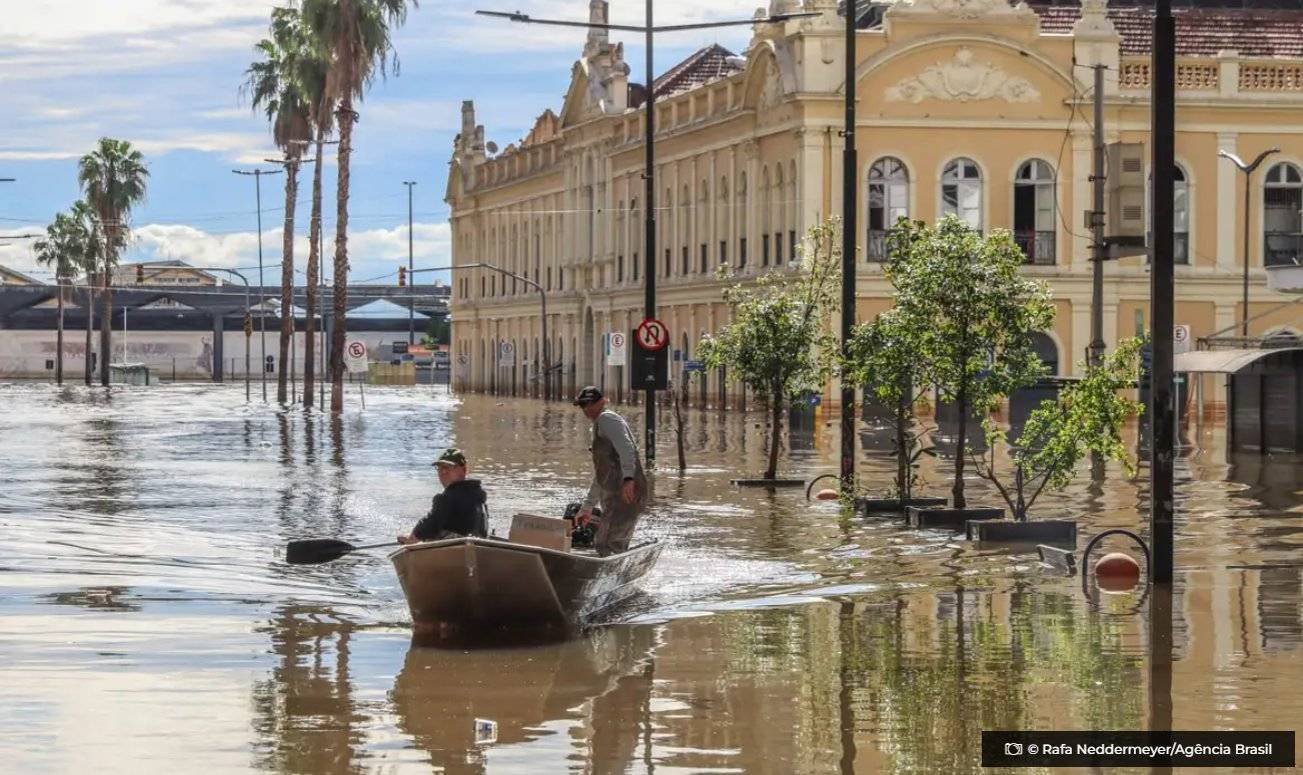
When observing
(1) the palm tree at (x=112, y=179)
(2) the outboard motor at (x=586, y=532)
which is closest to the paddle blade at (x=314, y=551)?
(2) the outboard motor at (x=586, y=532)

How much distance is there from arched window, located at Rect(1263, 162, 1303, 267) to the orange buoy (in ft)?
173

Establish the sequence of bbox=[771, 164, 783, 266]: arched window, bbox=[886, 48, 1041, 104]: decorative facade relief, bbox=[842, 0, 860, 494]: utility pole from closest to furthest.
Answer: bbox=[842, 0, 860, 494]: utility pole < bbox=[886, 48, 1041, 104]: decorative facade relief < bbox=[771, 164, 783, 266]: arched window

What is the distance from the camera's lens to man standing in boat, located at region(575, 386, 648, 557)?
18109 mm

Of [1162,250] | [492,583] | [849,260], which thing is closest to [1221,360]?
[849,260]

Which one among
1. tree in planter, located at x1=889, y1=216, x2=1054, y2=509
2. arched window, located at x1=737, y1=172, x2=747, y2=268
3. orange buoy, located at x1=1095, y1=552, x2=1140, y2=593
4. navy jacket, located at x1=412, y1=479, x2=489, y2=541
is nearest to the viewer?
navy jacket, located at x1=412, y1=479, x2=489, y2=541

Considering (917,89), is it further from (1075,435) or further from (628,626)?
(628,626)

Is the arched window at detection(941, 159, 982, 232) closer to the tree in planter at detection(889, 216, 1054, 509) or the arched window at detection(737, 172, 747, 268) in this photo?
the arched window at detection(737, 172, 747, 268)

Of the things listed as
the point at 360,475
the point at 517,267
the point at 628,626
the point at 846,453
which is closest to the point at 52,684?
the point at 628,626

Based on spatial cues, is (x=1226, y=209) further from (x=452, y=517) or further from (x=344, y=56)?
(x=452, y=517)

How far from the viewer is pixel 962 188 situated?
69562 millimetres

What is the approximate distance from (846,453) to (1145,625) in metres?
13.7

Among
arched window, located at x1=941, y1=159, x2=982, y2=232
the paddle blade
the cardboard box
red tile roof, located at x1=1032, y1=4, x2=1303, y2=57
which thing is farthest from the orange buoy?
red tile roof, located at x1=1032, y1=4, x2=1303, y2=57

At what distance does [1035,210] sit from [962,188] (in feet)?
7.20

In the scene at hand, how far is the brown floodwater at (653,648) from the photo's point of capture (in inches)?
467
